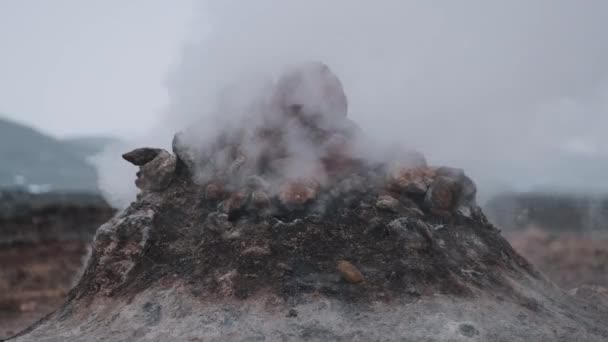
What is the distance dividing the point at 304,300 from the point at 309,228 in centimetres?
94

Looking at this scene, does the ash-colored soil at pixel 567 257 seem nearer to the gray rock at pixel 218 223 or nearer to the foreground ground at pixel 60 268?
the foreground ground at pixel 60 268

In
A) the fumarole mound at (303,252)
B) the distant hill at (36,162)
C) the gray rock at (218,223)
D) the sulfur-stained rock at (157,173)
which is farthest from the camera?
the distant hill at (36,162)

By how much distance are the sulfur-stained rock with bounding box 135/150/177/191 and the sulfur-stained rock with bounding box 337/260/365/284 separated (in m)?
2.40

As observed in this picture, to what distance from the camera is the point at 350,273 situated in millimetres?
5906

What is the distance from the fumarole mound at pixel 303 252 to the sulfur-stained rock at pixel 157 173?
0.02 meters

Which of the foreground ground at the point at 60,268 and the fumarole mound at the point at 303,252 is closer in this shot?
the fumarole mound at the point at 303,252

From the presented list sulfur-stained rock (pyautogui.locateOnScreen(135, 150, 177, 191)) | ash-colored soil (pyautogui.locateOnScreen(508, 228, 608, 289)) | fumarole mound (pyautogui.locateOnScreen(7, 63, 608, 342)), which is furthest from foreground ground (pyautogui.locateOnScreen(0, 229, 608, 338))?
fumarole mound (pyautogui.locateOnScreen(7, 63, 608, 342))

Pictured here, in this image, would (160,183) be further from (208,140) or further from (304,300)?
(304,300)

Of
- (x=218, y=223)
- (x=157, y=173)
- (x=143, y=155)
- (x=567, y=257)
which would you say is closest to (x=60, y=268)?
(x=143, y=155)

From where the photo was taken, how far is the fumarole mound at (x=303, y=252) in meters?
5.59

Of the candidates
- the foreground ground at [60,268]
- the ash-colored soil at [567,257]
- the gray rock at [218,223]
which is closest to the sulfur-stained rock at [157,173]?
the gray rock at [218,223]

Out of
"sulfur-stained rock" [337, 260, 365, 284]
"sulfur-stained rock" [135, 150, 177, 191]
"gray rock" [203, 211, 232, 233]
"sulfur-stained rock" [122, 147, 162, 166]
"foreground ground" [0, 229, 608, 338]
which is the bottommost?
"sulfur-stained rock" [337, 260, 365, 284]

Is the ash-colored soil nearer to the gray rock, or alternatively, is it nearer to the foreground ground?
the foreground ground

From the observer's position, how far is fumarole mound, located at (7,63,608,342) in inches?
220
